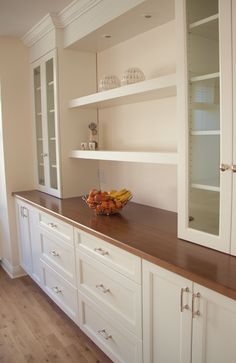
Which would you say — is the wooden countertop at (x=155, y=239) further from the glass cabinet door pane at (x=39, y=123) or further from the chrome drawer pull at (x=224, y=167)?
the glass cabinet door pane at (x=39, y=123)

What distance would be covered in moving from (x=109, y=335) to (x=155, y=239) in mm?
684

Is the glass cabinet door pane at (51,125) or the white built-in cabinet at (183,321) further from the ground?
the glass cabinet door pane at (51,125)

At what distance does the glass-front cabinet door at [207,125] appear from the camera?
1344 millimetres

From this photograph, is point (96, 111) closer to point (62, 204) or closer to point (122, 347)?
point (62, 204)

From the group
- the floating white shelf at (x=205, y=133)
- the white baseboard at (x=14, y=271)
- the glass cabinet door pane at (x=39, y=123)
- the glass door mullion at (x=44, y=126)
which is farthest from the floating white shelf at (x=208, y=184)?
the white baseboard at (x=14, y=271)

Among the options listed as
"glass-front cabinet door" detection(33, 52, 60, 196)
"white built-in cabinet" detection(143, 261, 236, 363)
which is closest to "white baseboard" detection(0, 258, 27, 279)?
"glass-front cabinet door" detection(33, 52, 60, 196)

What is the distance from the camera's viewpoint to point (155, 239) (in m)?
1.68

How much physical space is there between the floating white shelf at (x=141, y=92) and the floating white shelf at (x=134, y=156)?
0.38 metres

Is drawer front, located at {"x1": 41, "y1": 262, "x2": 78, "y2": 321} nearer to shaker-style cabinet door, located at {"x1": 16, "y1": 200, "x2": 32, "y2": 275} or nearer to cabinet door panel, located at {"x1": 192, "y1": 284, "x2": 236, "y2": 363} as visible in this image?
shaker-style cabinet door, located at {"x1": 16, "y1": 200, "x2": 32, "y2": 275}

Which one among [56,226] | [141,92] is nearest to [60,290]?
[56,226]

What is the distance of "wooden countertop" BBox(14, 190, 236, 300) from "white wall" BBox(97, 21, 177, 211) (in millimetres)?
178

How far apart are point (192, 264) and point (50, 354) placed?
1.37m

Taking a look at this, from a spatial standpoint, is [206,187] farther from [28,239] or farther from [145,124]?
[28,239]

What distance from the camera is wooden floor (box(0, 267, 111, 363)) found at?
6.88ft
